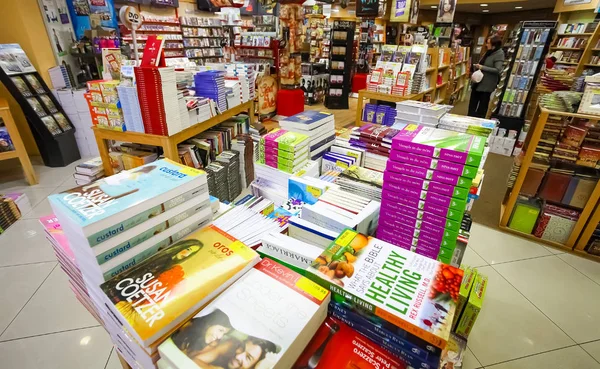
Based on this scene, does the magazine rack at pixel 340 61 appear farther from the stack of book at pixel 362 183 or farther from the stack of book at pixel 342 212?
the stack of book at pixel 342 212

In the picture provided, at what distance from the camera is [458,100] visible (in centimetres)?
998

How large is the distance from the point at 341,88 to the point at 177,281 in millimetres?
8062

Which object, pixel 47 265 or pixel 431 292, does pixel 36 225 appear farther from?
pixel 431 292

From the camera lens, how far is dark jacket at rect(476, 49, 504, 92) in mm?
5383

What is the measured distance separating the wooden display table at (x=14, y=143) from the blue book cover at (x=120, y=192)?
3802 millimetres

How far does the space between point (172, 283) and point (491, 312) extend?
231 cm

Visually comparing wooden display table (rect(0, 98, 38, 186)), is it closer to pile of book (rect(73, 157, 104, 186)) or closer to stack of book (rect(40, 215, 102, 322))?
pile of book (rect(73, 157, 104, 186))

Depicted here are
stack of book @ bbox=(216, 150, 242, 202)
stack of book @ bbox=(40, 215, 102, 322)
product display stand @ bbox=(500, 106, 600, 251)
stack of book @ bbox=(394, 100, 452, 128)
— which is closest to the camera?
stack of book @ bbox=(40, 215, 102, 322)

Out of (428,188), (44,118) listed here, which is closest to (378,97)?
(428,188)

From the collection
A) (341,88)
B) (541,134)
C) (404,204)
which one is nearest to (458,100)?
(341,88)

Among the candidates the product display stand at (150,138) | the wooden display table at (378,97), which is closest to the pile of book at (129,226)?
the product display stand at (150,138)

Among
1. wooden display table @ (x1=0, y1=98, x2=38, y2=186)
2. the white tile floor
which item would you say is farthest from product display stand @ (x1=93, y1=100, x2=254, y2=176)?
wooden display table @ (x1=0, y1=98, x2=38, y2=186)

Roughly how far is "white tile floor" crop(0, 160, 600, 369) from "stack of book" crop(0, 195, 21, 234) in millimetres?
82

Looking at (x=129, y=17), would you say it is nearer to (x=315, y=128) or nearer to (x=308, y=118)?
(x=308, y=118)
